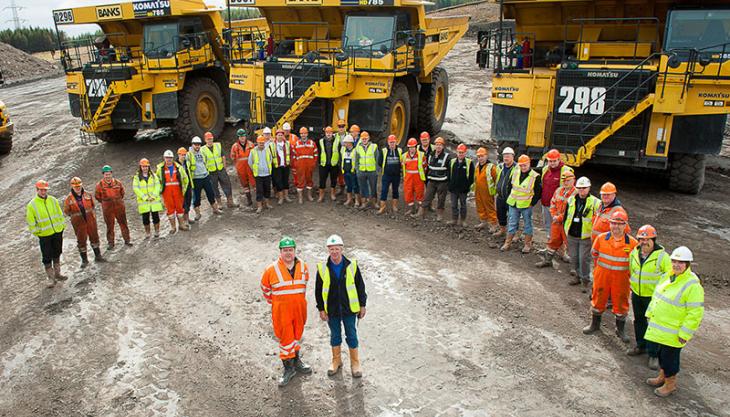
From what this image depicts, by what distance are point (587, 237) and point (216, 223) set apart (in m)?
5.78

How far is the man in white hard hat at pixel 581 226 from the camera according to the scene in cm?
701

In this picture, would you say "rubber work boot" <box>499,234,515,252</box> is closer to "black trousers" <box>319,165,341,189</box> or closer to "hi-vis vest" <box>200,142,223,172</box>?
"black trousers" <box>319,165,341,189</box>

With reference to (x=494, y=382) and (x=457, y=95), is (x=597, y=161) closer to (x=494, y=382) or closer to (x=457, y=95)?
(x=494, y=382)

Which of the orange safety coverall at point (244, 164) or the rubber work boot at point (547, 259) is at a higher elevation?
the orange safety coverall at point (244, 164)

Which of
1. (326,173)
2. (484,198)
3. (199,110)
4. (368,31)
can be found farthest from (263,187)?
(199,110)

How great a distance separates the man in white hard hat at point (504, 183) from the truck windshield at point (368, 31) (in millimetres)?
4461

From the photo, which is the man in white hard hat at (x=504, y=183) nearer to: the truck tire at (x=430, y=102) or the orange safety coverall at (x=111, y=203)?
the orange safety coverall at (x=111, y=203)

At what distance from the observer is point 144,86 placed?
13.4 meters

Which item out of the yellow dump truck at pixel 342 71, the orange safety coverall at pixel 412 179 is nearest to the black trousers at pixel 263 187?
the yellow dump truck at pixel 342 71

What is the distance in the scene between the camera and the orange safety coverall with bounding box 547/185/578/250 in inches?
300

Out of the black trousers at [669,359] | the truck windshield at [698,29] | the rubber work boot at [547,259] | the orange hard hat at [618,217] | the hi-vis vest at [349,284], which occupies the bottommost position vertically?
the rubber work boot at [547,259]

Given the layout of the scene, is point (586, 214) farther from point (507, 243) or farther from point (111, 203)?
point (111, 203)

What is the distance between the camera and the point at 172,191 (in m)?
9.39

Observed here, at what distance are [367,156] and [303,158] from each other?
4.29 feet
